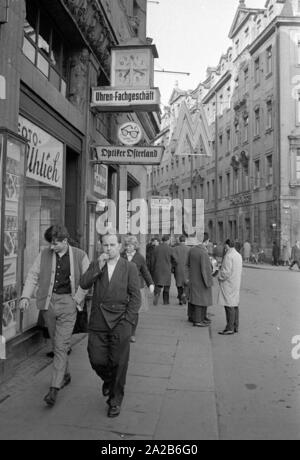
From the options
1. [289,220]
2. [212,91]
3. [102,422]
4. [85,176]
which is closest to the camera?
[102,422]

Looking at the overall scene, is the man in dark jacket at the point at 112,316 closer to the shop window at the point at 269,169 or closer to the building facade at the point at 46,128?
the building facade at the point at 46,128

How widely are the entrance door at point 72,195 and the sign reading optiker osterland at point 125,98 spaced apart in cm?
123

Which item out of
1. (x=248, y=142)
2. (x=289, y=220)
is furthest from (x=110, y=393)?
(x=248, y=142)

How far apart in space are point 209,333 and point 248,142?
31.3 m

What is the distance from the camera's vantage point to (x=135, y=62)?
9.70 m

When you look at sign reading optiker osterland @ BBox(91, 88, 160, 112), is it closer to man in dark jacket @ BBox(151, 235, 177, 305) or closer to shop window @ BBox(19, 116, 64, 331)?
shop window @ BBox(19, 116, 64, 331)

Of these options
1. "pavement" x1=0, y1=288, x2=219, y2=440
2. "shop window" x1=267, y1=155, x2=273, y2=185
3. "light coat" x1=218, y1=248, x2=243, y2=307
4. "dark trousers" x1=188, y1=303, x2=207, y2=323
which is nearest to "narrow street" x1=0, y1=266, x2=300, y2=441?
"pavement" x1=0, y1=288, x2=219, y2=440

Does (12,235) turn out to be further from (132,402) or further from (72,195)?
(72,195)

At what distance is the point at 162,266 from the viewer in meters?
11.4

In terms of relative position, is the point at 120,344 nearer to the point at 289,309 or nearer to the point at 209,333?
the point at 209,333

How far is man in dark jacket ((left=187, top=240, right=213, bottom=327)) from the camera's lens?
865 cm

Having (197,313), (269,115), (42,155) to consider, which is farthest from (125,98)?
(269,115)

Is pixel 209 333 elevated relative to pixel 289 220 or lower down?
lower down

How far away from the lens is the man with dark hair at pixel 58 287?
4.62 metres
